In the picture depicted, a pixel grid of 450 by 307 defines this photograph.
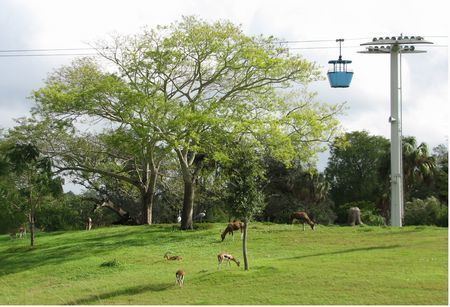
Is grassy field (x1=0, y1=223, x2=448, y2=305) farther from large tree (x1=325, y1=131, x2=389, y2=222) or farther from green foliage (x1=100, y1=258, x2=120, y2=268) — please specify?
large tree (x1=325, y1=131, x2=389, y2=222)

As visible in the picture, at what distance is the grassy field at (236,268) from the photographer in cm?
1859

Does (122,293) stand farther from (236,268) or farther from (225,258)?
(236,268)

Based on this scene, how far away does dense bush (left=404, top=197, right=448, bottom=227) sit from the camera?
132ft

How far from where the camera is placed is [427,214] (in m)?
41.4

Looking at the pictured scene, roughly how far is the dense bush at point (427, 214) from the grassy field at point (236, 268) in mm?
11072

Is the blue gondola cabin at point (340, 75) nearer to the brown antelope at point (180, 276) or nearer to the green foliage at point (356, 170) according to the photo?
the brown antelope at point (180, 276)

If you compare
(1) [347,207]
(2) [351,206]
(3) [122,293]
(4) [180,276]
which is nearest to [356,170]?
(1) [347,207]

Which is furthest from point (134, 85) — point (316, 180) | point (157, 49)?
point (316, 180)

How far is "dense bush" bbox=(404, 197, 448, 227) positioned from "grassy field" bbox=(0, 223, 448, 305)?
1107 centimetres

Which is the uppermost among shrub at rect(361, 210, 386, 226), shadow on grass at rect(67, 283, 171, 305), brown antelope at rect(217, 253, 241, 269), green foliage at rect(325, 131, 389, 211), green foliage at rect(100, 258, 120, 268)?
green foliage at rect(325, 131, 389, 211)

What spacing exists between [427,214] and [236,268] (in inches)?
886

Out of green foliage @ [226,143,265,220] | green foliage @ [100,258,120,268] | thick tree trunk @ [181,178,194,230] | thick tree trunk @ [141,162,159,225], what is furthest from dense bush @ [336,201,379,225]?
green foliage @ [226,143,265,220]

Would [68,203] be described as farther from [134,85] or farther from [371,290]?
[371,290]

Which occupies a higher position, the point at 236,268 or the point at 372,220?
the point at 372,220
